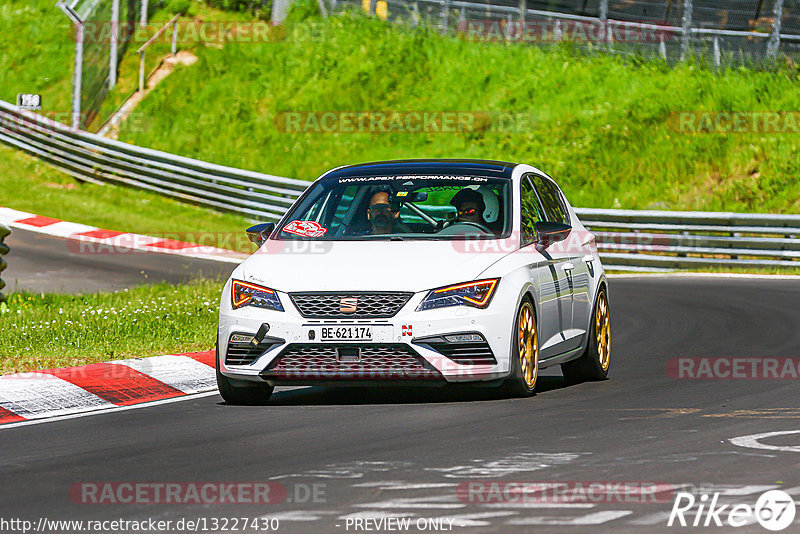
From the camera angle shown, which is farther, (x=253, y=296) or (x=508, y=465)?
(x=253, y=296)

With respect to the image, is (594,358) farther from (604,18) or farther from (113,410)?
(604,18)

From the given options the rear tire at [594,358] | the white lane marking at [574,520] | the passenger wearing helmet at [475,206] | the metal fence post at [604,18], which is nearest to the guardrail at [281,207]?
the metal fence post at [604,18]

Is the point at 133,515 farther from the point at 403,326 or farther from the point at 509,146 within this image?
the point at 509,146

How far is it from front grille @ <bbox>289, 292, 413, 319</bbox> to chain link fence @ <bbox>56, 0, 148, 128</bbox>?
2409 centimetres

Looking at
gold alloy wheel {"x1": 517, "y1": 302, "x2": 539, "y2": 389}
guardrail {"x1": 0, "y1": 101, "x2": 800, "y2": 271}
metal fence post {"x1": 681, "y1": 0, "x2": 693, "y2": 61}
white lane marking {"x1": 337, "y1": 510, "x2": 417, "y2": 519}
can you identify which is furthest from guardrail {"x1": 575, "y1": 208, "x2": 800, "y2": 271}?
white lane marking {"x1": 337, "y1": 510, "x2": 417, "y2": 519}

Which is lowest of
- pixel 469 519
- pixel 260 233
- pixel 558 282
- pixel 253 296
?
pixel 469 519

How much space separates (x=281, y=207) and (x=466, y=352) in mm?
19380

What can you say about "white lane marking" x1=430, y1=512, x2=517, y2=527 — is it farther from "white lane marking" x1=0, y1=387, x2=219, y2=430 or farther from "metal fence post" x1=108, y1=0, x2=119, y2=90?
"metal fence post" x1=108, y1=0, x2=119, y2=90

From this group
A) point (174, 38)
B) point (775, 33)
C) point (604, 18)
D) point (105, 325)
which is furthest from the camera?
point (174, 38)

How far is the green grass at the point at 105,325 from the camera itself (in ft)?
39.0

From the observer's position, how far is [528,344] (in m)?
10.1

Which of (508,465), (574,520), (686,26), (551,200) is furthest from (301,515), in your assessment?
(686,26)

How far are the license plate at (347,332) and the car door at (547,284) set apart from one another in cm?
130

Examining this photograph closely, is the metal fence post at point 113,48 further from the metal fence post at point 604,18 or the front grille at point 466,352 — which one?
the front grille at point 466,352
